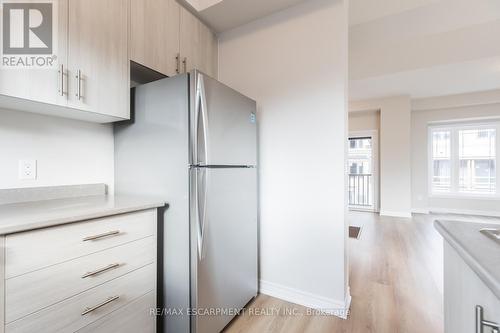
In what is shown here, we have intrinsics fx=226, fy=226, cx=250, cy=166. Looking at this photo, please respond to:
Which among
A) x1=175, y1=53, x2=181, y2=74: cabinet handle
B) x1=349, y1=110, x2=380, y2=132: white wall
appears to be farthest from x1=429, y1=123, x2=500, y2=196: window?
x1=175, y1=53, x2=181, y2=74: cabinet handle

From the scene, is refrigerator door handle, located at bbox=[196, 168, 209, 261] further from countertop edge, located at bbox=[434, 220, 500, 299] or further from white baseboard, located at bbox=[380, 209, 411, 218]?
white baseboard, located at bbox=[380, 209, 411, 218]

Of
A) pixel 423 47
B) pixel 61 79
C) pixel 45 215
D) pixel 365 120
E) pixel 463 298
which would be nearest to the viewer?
pixel 463 298

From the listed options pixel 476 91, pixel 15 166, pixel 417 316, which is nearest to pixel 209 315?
pixel 15 166

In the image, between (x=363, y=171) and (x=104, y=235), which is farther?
(x=363, y=171)

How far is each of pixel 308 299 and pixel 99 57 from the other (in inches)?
89.6

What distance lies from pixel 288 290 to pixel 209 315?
81cm

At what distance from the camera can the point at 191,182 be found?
131cm

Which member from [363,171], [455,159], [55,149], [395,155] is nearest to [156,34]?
[55,149]

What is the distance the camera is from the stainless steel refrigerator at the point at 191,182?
132cm

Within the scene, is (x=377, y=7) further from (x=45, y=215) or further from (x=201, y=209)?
(x=45, y=215)

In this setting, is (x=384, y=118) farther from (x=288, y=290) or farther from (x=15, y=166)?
(x=15, y=166)

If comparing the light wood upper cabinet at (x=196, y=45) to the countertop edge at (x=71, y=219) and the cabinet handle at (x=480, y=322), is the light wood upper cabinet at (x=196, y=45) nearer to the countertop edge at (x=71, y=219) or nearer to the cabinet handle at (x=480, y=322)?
the countertop edge at (x=71, y=219)

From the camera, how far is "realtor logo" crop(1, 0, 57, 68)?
3.36 feet

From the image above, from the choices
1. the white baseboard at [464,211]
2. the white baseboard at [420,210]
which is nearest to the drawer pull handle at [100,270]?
the white baseboard at [420,210]
